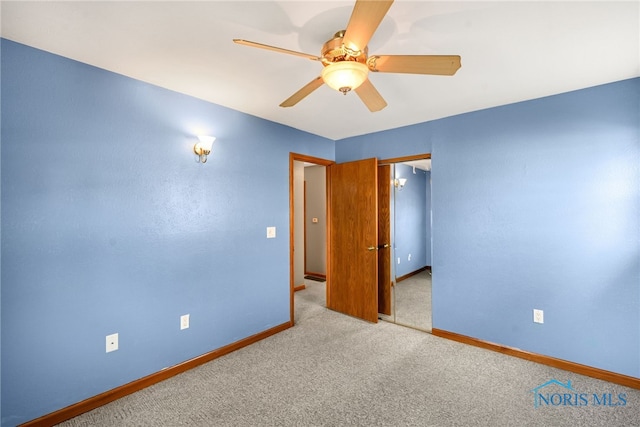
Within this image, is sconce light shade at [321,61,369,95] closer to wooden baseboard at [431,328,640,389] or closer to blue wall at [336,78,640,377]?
blue wall at [336,78,640,377]

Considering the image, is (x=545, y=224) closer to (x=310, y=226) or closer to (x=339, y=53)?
(x=339, y=53)

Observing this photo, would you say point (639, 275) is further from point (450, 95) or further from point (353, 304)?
point (353, 304)

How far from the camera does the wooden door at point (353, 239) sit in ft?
11.6

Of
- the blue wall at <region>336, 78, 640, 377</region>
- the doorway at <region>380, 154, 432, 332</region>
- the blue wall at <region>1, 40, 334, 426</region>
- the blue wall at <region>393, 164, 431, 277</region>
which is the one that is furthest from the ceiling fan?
the blue wall at <region>393, 164, 431, 277</region>

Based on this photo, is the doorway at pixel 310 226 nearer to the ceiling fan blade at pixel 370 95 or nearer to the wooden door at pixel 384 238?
the wooden door at pixel 384 238

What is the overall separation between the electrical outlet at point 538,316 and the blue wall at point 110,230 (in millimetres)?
2648

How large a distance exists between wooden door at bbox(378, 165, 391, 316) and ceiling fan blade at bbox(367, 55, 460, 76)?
223 centimetres

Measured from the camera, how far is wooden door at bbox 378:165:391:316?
145 inches

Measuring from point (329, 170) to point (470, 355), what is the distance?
8.76 ft

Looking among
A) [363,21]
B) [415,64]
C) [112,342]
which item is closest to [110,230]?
[112,342]

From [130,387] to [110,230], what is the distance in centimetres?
120

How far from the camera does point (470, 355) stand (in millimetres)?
2729

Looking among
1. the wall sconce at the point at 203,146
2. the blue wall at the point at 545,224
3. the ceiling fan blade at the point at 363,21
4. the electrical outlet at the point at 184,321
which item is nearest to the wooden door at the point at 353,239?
the blue wall at the point at 545,224

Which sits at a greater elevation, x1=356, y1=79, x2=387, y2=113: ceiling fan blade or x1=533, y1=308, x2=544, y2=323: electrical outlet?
x1=356, y1=79, x2=387, y2=113: ceiling fan blade
